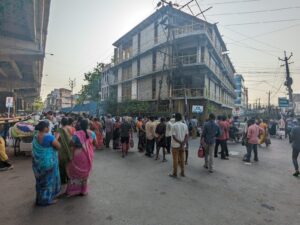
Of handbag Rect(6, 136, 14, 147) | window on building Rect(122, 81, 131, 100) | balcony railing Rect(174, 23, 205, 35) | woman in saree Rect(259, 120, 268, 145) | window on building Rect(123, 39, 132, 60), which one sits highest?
window on building Rect(123, 39, 132, 60)

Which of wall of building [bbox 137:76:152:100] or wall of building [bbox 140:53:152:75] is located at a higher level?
wall of building [bbox 140:53:152:75]

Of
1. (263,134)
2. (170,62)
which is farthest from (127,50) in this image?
(263,134)

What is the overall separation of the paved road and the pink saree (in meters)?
0.22

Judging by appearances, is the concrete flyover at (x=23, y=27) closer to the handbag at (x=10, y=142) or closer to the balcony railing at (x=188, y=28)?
the handbag at (x=10, y=142)

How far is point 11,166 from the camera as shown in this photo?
6695mm

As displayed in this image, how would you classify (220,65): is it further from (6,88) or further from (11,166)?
(11,166)

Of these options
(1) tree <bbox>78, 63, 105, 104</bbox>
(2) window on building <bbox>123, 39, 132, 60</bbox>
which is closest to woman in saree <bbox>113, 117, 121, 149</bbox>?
(2) window on building <bbox>123, 39, 132, 60</bbox>

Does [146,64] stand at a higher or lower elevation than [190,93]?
higher

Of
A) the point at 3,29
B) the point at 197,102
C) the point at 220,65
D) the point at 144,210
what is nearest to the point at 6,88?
the point at 3,29

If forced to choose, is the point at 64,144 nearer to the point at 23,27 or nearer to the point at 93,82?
the point at 23,27

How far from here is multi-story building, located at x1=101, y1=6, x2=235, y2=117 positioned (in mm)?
23906

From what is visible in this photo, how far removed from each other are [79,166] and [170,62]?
20.4 m

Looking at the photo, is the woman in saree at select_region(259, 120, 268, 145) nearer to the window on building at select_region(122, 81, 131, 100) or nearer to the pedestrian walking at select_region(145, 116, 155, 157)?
the pedestrian walking at select_region(145, 116, 155, 157)

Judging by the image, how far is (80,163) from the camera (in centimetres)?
440
